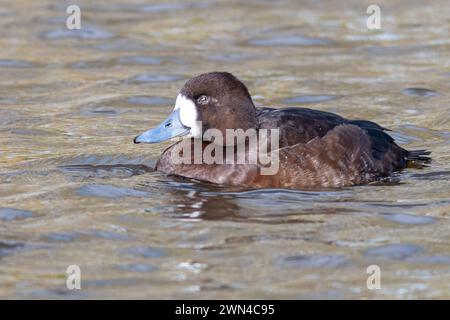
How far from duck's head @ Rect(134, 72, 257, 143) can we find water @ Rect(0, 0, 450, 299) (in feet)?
1.27

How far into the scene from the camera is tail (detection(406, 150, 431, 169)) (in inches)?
300

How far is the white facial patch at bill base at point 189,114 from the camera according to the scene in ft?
23.6

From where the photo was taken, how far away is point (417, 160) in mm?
7660

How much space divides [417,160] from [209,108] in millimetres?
1622

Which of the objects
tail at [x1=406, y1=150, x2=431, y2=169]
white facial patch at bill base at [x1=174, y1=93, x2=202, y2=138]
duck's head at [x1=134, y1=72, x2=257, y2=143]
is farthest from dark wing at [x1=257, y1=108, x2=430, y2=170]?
white facial patch at bill base at [x1=174, y1=93, x2=202, y2=138]

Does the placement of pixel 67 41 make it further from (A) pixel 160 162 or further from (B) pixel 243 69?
(A) pixel 160 162
